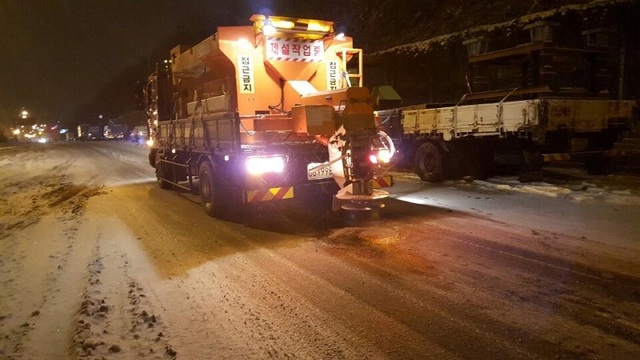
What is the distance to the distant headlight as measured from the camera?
805cm

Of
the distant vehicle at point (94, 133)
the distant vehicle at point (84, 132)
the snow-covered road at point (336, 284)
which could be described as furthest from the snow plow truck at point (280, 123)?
the distant vehicle at point (84, 132)

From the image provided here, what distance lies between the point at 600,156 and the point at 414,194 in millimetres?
4814

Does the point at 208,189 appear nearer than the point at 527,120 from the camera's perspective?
Yes

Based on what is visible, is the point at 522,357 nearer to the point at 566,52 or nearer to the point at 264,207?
the point at 264,207

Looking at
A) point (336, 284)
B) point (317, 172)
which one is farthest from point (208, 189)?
point (336, 284)

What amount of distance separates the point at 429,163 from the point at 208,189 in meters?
6.92

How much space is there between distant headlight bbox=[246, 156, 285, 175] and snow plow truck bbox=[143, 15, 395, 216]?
0.02m

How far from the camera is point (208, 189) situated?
9.37 meters

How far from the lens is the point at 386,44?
90.8ft

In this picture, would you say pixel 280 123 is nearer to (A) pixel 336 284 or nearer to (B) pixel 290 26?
(B) pixel 290 26

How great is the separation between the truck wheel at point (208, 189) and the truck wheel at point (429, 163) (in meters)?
6.68

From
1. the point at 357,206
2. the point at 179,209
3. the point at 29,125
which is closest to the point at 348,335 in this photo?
the point at 357,206

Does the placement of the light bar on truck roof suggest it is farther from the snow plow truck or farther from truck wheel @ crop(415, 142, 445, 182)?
truck wheel @ crop(415, 142, 445, 182)

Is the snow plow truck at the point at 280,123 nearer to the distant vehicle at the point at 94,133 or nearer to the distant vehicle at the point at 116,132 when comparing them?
the distant vehicle at the point at 116,132
